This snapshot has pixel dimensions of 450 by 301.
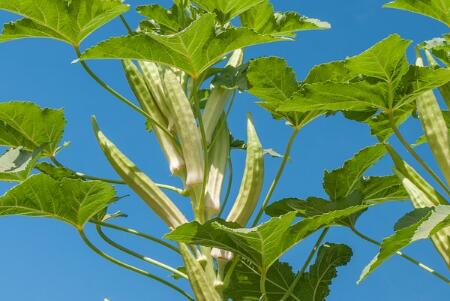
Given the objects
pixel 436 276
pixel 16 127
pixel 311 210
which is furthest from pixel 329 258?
pixel 16 127

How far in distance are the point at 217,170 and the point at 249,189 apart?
0.23 m

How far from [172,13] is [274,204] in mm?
1219

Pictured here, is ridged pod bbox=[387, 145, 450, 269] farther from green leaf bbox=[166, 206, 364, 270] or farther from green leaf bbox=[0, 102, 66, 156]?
green leaf bbox=[0, 102, 66, 156]

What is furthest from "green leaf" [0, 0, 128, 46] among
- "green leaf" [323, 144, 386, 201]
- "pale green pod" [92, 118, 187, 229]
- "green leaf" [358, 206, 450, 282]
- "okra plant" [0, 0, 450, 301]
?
"green leaf" [358, 206, 450, 282]

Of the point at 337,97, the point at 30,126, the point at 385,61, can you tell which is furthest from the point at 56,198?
the point at 385,61

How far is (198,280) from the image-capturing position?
3.45 metres

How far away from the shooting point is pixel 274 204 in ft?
13.2

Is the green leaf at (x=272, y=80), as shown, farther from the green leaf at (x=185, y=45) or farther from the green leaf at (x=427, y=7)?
the green leaf at (x=427, y=7)

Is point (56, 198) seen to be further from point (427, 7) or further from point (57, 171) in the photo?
point (427, 7)

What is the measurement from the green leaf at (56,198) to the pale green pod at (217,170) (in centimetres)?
49

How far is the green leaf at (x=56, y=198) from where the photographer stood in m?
3.40

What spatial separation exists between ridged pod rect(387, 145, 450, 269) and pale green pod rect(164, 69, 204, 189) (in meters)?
1.01

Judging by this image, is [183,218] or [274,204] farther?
[274,204]

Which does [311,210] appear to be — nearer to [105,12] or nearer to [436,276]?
[436,276]
